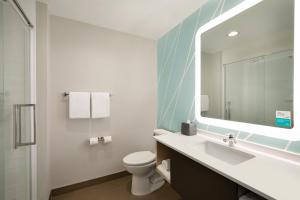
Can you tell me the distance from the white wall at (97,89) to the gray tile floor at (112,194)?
149 mm

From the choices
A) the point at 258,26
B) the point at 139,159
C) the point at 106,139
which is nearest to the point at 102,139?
A: the point at 106,139

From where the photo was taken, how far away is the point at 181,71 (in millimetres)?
1803

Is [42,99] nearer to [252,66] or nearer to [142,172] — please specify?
[142,172]

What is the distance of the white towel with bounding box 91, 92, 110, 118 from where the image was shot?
6.01ft

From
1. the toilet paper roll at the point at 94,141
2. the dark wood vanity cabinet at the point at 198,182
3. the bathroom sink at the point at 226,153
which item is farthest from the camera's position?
the toilet paper roll at the point at 94,141

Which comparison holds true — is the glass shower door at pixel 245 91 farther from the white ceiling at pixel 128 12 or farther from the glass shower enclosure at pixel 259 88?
the white ceiling at pixel 128 12

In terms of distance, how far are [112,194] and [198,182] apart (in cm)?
129

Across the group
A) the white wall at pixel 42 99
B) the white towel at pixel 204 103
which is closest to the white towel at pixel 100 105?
the white wall at pixel 42 99

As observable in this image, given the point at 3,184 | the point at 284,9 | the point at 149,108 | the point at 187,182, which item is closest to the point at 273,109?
the point at 284,9

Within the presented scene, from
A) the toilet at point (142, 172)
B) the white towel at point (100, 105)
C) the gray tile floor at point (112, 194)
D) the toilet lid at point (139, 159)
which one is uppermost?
the white towel at point (100, 105)

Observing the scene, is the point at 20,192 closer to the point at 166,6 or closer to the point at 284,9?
the point at 166,6

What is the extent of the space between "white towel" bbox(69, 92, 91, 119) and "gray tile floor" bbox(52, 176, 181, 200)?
969mm

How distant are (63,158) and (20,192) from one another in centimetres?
55

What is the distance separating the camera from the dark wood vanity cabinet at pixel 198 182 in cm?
75
